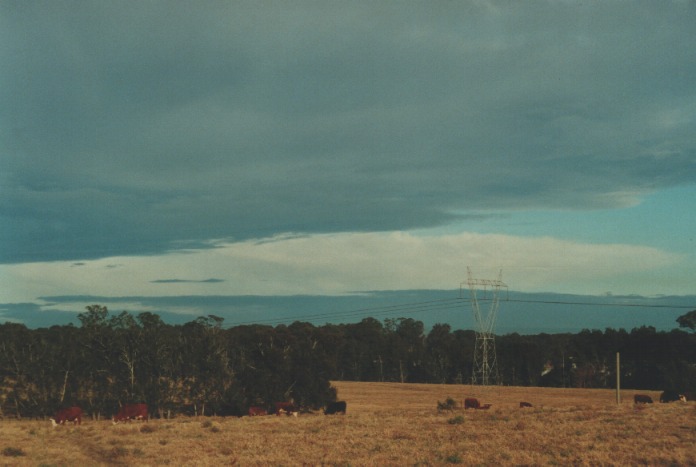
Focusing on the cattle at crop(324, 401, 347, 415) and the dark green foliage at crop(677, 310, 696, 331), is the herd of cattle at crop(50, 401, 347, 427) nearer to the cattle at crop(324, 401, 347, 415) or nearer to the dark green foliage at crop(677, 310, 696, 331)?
the cattle at crop(324, 401, 347, 415)

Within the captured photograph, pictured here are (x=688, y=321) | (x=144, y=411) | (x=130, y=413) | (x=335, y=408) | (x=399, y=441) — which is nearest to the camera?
(x=399, y=441)

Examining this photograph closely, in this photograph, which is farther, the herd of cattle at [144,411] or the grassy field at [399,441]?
the herd of cattle at [144,411]

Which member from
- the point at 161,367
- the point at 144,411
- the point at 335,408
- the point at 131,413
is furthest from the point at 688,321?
the point at 131,413

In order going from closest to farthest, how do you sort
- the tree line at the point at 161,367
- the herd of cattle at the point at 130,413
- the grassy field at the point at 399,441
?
1. the grassy field at the point at 399,441
2. the herd of cattle at the point at 130,413
3. the tree line at the point at 161,367

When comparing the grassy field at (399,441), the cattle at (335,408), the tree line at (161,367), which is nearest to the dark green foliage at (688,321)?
the tree line at (161,367)

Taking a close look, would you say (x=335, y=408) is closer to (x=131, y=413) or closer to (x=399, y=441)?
(x=131, y=413)

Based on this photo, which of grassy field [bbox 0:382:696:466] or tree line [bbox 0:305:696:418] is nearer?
grassy field [bbox 0:382:696:466]

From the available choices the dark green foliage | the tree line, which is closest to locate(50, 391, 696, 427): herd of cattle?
the tree line

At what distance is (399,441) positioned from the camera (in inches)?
1123

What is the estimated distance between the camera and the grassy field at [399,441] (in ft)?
76.8

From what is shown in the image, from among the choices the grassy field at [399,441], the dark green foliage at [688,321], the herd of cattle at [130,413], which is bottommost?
the herd of cattle at [130,413]

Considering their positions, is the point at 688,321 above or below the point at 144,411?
above

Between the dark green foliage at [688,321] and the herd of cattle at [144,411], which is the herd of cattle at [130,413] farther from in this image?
the dark green foliage at [688,321]

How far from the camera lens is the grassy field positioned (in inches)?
922
